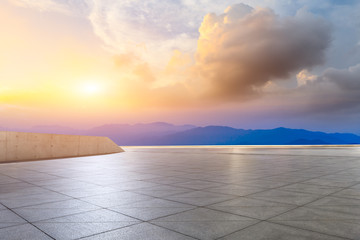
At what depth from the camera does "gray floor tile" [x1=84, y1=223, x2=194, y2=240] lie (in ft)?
11.9

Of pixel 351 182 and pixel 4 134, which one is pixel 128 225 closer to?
pixel 351 182

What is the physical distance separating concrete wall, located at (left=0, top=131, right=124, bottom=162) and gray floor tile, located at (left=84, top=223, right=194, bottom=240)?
15834 mm

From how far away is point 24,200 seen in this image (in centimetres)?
589

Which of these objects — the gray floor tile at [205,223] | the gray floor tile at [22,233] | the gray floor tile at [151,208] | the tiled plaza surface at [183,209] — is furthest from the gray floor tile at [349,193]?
the gray floor tile at [22,233]

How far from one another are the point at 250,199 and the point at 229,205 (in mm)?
694

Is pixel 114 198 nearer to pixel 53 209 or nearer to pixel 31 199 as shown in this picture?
pixel 53 209

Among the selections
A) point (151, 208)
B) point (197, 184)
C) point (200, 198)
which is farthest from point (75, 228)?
point (197, 184)

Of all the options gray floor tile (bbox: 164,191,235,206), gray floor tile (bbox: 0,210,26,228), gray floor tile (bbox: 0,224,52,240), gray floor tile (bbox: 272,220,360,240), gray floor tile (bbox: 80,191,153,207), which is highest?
gray floor tile (bbox: 164,191,235,206)

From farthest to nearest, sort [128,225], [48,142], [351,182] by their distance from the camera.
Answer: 1. [48,142]
2. [351,182]
3. [128,225]

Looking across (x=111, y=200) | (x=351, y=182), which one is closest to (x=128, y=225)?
(x=111, y=200)

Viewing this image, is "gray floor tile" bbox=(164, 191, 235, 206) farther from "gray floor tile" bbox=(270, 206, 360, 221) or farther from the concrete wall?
the concrete wall

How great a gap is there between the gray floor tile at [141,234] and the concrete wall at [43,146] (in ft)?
51.9

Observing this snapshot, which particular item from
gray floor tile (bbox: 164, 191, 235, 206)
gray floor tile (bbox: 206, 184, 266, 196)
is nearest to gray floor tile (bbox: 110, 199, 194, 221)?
gray floor tile (bbox: 164, 191, 235, 206)

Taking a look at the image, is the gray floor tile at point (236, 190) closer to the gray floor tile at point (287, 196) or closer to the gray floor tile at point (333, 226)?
the gray floor tile at point (287, 196)
